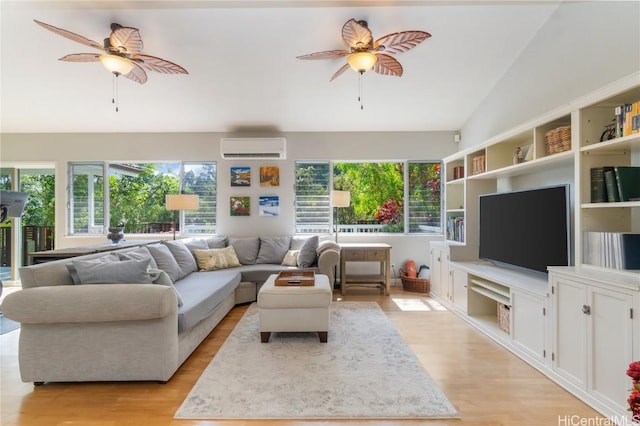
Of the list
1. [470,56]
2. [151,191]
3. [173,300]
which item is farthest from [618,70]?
[151,191]

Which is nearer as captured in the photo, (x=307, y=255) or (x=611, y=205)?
(x=611, y=205)

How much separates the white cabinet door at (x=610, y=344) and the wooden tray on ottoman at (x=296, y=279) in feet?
6.87

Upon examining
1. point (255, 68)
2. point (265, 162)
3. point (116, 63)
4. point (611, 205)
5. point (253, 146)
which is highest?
point (255, 68)

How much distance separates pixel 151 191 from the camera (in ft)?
17.3

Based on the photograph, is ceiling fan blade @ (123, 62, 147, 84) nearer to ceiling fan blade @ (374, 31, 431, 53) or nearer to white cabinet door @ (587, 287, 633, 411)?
ceiling fan blade @ (374, 31, 431, 53)

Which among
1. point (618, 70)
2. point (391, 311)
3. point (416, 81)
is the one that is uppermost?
point (416, 81)

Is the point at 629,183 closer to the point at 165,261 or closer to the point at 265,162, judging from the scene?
the point at 165,261

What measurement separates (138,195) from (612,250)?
618cm

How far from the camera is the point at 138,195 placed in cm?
529

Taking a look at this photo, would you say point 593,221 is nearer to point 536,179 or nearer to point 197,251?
point 536,179

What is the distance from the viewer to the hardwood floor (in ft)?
5.86

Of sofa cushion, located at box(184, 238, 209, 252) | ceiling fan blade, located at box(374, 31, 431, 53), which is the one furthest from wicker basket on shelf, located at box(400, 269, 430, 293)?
ceiling fan blade, located at box(374, 31, 431, 53)

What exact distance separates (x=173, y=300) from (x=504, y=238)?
324cm

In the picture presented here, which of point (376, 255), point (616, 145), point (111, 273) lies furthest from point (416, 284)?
point (111, 273)
